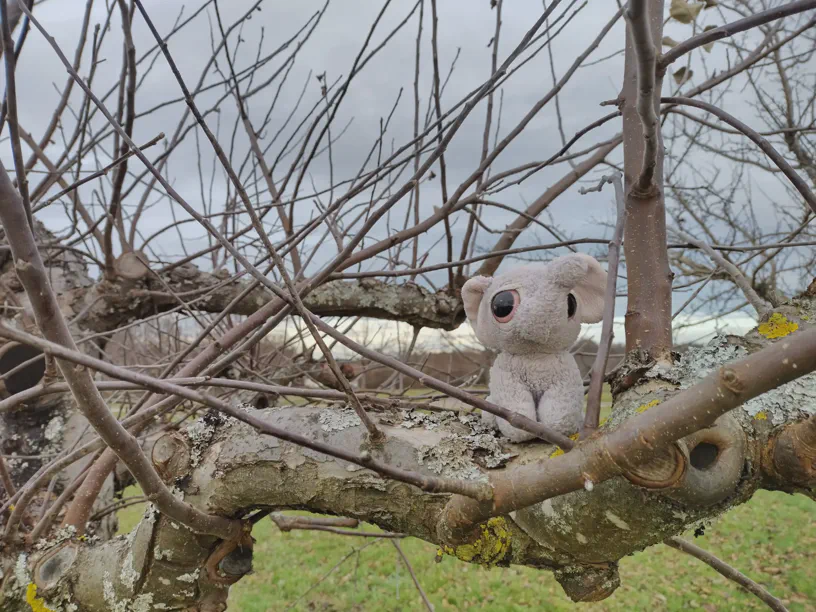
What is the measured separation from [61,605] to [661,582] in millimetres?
4894

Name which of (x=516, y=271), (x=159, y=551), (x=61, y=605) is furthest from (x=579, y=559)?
(x=61, y=605)

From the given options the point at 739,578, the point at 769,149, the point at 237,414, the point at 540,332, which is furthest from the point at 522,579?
the point at 237,414

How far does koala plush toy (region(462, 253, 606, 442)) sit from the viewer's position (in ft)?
3.05

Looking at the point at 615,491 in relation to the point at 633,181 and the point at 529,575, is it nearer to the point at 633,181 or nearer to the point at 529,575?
the point at 633,181

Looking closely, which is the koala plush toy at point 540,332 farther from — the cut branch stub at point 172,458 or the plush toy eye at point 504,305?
the cut branch stub at point 172,458

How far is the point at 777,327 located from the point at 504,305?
40 cm

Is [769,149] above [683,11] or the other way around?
the other way around

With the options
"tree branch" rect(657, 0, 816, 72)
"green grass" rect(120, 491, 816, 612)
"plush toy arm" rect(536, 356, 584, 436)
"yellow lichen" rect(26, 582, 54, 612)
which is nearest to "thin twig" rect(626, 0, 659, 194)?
"tree branch" rect(657, 0, 816, 72)

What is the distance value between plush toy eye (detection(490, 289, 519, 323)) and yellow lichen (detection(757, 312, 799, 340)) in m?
0.37

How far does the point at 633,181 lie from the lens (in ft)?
3.02

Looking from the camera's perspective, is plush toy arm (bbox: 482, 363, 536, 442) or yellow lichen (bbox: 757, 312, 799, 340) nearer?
yellow lichen (bbox: 757, 312, 799, 340)

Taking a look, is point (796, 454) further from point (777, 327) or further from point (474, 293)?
point (474, 293)

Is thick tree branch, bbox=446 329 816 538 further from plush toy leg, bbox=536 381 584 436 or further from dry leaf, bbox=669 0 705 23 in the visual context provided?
dry leaf, bbox=669 0 705 23

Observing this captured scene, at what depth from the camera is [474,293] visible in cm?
106
